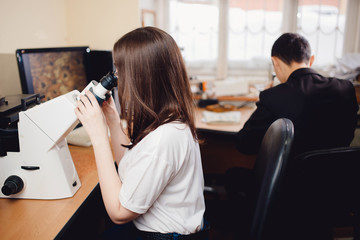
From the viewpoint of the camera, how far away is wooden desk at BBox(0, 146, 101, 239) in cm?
89

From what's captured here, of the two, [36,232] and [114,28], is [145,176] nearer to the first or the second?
[36,232]

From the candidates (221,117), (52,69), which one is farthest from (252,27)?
(52,69)

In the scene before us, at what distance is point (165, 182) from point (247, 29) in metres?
2.52

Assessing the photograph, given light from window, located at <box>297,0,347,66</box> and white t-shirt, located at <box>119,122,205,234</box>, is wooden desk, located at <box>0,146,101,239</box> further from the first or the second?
light from window, located at <box>297,0,347,66</box>

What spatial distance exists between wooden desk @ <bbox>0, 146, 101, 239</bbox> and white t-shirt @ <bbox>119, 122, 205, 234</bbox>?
211mm

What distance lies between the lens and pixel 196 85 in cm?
266

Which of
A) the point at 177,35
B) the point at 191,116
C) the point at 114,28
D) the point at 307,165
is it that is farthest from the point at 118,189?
the point at 177,35

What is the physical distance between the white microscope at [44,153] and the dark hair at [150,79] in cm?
9

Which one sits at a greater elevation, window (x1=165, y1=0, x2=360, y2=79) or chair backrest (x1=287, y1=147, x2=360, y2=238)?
window (x1=165, y1=0, x2=360, y2=79)

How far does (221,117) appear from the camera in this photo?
2145 millimetres

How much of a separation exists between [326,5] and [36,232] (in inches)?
119

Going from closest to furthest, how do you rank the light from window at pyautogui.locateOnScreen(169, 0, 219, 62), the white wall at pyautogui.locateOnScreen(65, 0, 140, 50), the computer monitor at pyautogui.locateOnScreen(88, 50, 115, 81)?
the computer monitor at pyautogui.locateOnScreen(88, 50, 115, 81) < the white wall at pyautogui.locateOnScreen(65, 0, 140, 50) < the light from window at pyautogui.locateOnScreen(169, 0, 219, 62)

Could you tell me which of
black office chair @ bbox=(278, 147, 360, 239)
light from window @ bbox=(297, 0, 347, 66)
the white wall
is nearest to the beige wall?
the white wall

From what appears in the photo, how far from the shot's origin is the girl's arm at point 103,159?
0.90 metres
